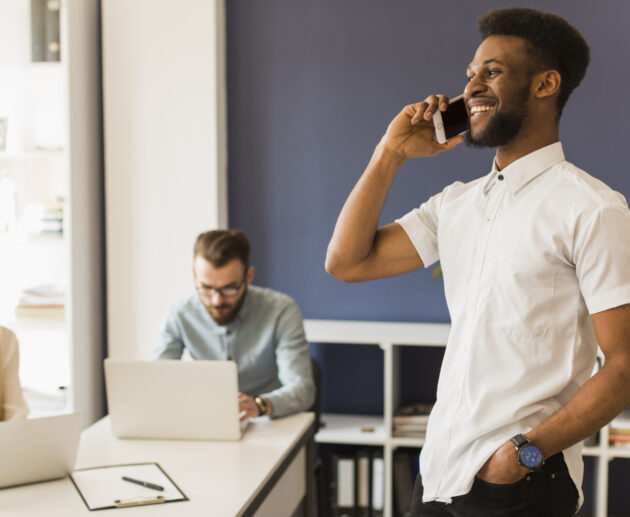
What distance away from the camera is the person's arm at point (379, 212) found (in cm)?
173

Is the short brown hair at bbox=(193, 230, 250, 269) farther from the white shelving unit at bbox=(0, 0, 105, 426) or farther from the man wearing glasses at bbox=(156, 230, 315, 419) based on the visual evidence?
the white shelving unit at bbox=(0, 0, 105, 426)

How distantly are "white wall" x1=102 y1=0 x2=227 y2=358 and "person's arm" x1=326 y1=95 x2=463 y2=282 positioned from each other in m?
2.13

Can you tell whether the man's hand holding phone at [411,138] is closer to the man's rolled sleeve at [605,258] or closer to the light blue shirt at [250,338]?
the man's rolled sleeve at [605,258]

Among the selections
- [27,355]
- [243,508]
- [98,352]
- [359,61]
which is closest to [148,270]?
[98,352]

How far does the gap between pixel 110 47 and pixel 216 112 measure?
636 millimetres

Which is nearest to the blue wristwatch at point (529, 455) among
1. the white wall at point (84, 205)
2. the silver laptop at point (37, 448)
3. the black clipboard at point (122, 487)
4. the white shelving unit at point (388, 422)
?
the black clipboard at point (122, 487)

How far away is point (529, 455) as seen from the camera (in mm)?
1398

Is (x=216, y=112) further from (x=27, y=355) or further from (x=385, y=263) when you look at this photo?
(x=385, y=263)

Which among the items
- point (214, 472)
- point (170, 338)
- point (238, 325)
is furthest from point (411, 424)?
point (214, 472)

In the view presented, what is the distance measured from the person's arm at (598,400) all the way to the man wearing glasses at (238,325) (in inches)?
53.2

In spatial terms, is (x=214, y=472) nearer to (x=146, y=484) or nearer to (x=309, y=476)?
(x=146, y=484)

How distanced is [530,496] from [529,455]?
0.10 meters

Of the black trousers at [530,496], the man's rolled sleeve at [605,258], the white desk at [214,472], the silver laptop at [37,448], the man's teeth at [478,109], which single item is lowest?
the white desk at [214,472]

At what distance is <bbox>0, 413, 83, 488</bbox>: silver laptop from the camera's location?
1.90 m
